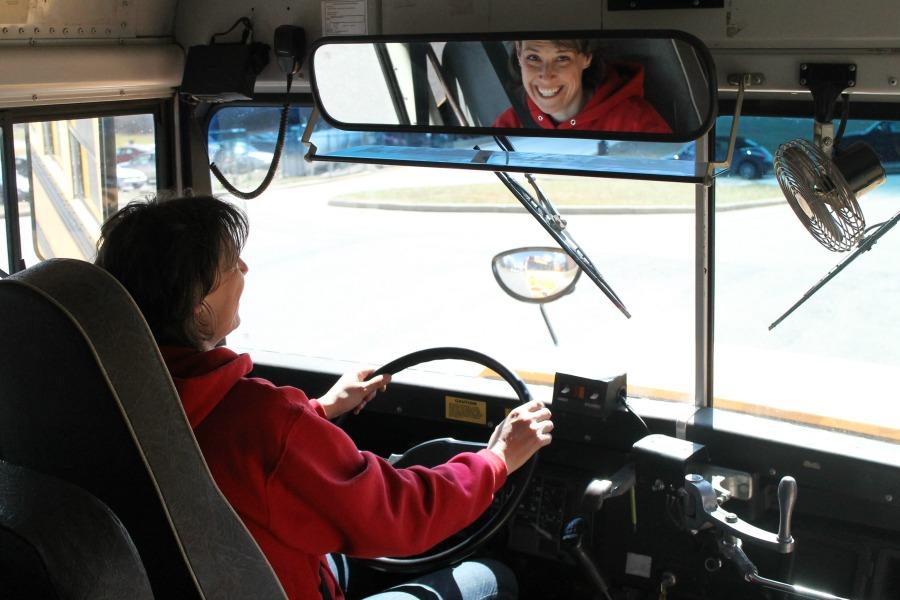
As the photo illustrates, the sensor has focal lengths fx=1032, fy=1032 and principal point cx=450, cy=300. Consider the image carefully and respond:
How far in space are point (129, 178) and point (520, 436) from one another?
188cm

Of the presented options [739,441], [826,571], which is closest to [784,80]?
[739,441]

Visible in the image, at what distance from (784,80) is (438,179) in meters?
1.23

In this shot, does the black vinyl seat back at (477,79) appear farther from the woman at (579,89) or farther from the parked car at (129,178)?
the parked car at (129,178)

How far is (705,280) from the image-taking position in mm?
3105

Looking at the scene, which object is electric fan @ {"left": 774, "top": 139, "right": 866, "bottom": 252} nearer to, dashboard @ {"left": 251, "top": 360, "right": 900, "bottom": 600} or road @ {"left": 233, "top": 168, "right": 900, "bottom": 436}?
road @ {"left": 233, "top": 168, "right": 900, "bottom": 436}

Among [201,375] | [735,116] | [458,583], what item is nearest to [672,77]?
[735,116]

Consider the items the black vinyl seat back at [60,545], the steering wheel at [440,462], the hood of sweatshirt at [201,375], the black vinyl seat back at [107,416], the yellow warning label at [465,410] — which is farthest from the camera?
the yellow warning label at [465,410]

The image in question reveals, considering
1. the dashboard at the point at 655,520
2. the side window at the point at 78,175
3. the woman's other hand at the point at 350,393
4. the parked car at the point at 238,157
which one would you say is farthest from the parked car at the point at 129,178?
the dashboard at the point at 655,520

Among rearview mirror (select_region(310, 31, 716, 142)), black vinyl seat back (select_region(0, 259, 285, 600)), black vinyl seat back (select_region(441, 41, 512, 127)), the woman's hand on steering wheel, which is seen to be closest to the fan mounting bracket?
rearview mirror (select_region(310, 31, 716, 142))

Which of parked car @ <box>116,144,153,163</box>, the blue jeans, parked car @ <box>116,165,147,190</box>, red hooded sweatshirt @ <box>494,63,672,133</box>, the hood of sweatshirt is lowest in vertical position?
the blue jeans

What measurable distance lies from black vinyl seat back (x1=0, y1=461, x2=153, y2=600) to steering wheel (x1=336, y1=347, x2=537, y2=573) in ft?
4.30

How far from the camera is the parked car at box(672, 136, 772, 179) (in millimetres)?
2840

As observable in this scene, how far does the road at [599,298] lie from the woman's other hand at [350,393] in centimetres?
41

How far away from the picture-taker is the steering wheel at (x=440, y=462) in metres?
2.75
